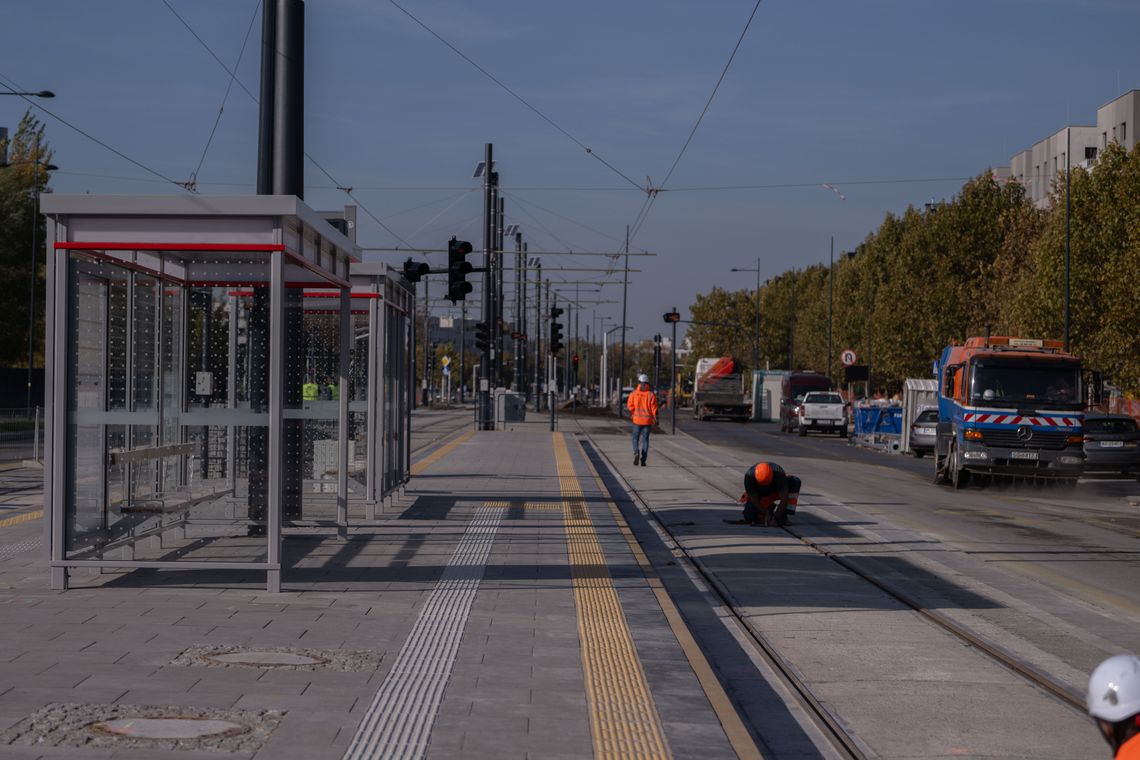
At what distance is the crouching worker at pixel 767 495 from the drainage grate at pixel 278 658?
921 cm

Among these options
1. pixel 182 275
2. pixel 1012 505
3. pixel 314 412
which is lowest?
pixel 1012 505

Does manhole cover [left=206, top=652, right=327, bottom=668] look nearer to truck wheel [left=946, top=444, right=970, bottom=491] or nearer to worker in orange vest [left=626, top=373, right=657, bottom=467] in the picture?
worker in orange vest [left=626, top=373, right=657, bottom=467]

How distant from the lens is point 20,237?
183ft

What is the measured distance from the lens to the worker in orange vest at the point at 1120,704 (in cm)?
338

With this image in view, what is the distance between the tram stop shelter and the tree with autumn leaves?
85.5ft

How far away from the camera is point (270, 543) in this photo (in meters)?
10.2

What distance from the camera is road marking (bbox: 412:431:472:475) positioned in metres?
25.7

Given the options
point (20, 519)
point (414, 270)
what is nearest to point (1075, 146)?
point (414, 270)

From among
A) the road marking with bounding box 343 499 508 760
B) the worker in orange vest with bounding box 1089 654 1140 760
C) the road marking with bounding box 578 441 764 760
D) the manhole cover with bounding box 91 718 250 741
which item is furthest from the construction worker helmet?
the worker in orange vest with bounding box 1089 654 1140 760

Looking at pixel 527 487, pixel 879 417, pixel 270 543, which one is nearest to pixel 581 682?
pixel 270 543

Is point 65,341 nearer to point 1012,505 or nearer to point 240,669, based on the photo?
point 240,669

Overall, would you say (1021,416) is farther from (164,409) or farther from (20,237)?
(20,237)

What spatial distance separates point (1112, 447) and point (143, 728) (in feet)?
92.6

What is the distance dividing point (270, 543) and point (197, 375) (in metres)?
3.68
